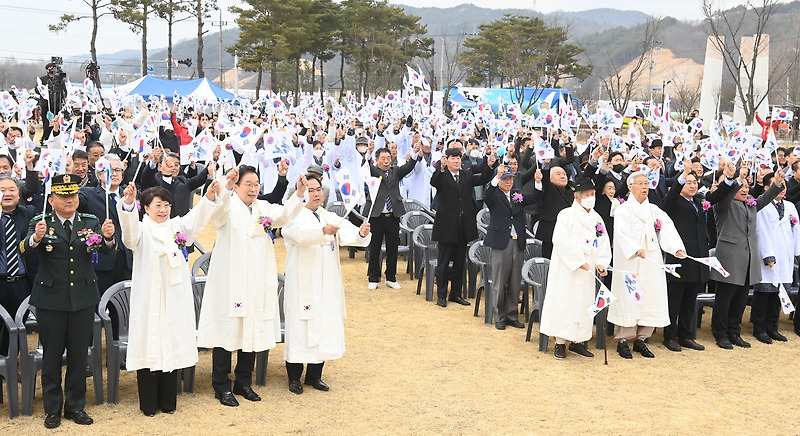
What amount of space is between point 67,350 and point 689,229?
19.3ft

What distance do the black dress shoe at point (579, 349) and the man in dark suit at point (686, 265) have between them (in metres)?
0.98

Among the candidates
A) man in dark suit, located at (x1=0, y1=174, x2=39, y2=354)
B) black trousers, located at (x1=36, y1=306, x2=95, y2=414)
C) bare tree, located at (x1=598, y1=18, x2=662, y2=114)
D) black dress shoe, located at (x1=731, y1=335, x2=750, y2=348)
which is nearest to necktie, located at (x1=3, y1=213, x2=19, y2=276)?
man in dark suit, located at (x1=0, y1=174, x2=39, y2=354)

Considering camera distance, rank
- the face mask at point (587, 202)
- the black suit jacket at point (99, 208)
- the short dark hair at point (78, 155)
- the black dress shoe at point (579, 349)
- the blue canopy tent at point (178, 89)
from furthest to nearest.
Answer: the blue canopy tent at point (178, 89) < the black dress shoe at point (579, 349) < the face mask at point (587, 202) < the short dark hair at point (78, 155) < the black suit jacket at point (99, 208)

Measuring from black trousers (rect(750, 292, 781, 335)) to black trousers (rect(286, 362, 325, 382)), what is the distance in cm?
504

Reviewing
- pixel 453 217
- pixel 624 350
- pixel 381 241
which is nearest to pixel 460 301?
pixel 453 217

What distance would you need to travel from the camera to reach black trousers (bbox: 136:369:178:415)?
5574 millimetres

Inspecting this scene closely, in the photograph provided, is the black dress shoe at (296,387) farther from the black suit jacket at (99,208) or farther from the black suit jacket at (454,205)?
the black suit jacket at (454,205)

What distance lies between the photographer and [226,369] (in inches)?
234

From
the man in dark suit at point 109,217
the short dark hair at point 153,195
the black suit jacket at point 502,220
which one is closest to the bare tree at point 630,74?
the black suit jacket at point 502,220

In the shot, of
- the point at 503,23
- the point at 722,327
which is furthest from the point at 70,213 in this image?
the point at 503,23

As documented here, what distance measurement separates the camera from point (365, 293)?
33.0ft

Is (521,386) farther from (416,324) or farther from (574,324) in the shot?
(416,324)

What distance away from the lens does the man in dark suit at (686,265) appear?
26.3ft

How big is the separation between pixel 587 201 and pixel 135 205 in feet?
13.2
